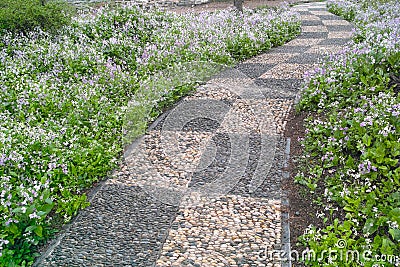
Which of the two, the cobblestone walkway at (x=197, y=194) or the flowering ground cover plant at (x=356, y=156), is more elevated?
the flowering ground cover plant at (x=356, y=156)

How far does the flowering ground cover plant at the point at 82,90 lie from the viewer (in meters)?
3.44

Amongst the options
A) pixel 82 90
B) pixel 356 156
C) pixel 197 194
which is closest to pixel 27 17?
pixel 82 90

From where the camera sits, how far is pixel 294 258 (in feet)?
9.68

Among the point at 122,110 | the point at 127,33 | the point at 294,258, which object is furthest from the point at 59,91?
the point at 294,258

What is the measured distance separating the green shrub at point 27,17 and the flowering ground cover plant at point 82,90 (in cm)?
18

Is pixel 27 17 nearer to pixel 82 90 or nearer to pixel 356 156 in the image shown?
pixel 82 90

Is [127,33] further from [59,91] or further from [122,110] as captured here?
[122,110]

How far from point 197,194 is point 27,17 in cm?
A: 562

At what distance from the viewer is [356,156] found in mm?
3971

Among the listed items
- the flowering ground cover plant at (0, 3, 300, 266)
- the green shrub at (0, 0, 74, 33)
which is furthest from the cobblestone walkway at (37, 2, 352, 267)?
the green shrub at (0, 0, 74, 33)

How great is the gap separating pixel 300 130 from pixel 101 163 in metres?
2.24

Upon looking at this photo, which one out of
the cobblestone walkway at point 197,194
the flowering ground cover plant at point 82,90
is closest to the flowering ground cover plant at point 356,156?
the cobblestone walkway at point 197,194

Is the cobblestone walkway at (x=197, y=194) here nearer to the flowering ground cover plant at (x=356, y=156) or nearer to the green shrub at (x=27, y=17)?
the flowering ground cover plant at (x=356, y=156)

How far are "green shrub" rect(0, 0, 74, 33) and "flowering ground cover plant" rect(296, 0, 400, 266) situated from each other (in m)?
4.98
